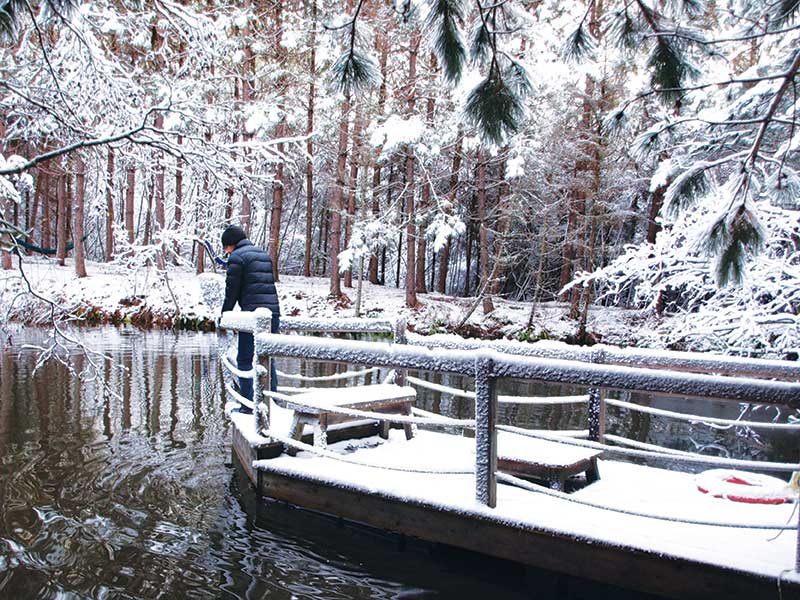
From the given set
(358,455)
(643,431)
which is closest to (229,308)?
(358,455)

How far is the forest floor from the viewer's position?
67.8ft

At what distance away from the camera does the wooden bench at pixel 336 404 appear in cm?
500

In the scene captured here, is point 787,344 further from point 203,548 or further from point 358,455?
point 203,548

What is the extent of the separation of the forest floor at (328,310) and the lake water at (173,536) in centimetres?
1327

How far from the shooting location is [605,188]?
70.3 feet

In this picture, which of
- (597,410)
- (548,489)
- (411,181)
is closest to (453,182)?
(411,181)

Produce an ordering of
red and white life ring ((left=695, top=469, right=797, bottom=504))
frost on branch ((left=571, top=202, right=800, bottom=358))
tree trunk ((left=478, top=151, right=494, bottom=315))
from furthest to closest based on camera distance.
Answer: tree trunk ((left=478, top=151, right=494, bottom=315))
frost on branch ((left=571, top=202, right=800, bottom=358))
red and white life ring ((left=695, top=469, right=797, bottom=504))

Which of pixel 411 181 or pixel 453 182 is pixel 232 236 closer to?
pixel 411 181

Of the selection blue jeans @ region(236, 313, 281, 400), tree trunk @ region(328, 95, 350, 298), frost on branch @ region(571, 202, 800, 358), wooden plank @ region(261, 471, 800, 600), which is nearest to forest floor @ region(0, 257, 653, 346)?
tree trunk @ region(328, 95, 350, 298)

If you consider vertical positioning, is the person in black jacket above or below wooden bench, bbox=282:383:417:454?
above

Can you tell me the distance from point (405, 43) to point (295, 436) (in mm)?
18203

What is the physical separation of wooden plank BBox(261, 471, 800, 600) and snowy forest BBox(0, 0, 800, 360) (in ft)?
5.36

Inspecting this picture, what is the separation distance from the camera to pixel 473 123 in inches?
166

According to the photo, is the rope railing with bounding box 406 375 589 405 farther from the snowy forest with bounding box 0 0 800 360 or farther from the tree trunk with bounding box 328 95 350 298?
the tree trunk with bounding box 328 95 350 298
